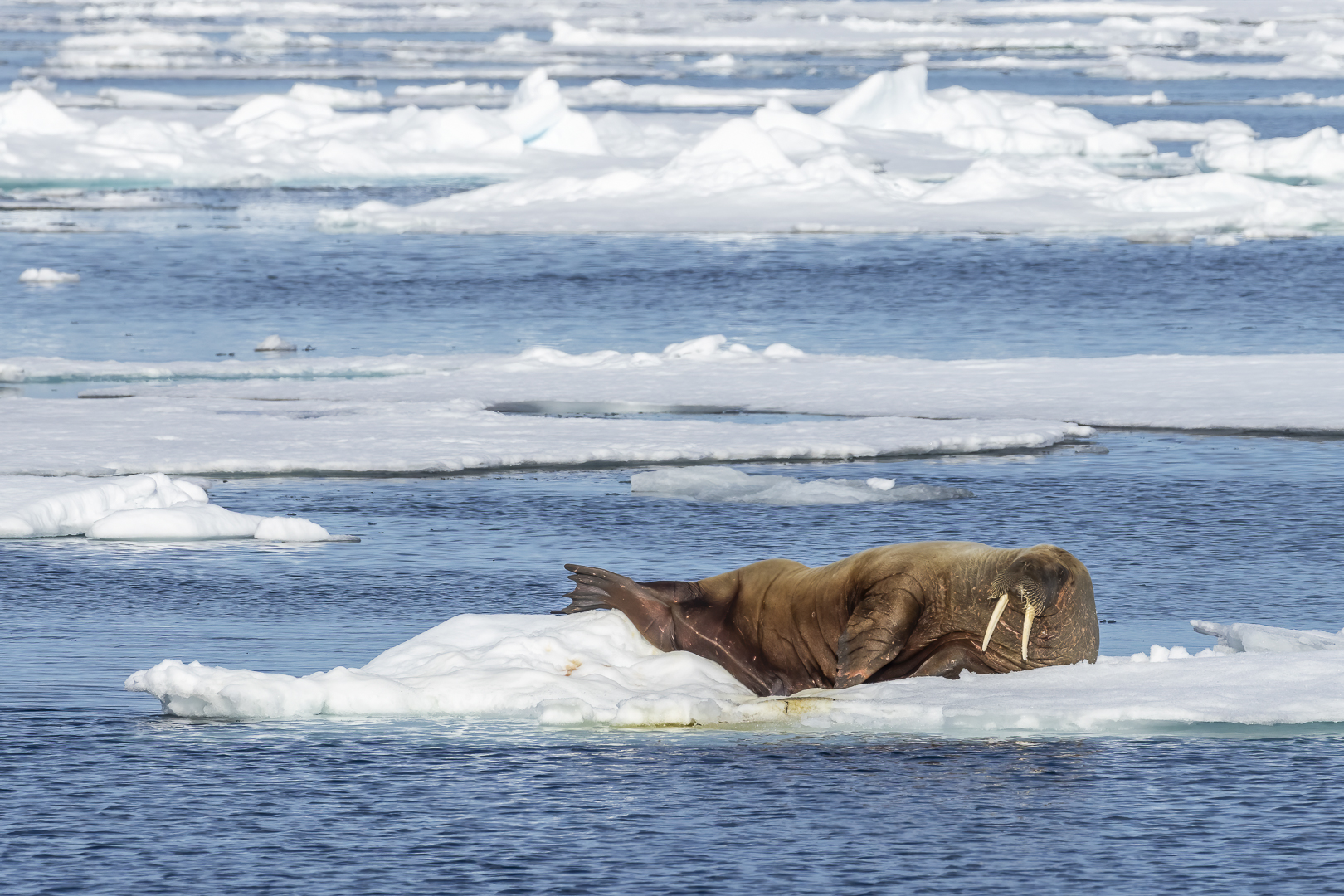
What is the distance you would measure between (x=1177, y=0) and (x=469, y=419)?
3655 inches

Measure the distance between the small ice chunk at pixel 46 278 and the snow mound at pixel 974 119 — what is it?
2072 centimetres

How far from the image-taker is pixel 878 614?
7.41 metres

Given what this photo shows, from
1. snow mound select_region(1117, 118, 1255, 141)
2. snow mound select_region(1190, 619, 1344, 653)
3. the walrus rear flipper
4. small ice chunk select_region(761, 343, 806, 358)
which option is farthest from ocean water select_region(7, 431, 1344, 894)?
snow mound select_region(1117, 118, 1255, 141)

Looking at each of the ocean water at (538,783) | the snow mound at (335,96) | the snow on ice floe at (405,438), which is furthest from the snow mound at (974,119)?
the ocean water at (538,783)

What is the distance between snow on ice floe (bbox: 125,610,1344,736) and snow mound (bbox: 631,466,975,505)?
483 centimetres

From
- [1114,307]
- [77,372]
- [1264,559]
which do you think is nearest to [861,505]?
[1264,559]

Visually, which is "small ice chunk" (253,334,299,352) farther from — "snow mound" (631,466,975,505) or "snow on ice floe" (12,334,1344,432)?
"snow mound" (631,466,975,505)

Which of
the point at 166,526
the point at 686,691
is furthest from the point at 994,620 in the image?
the point at 166,526

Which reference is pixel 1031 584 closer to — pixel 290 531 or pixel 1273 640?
pixel 1273 640

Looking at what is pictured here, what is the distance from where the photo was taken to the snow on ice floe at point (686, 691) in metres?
6.98

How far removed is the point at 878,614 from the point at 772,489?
210 inches

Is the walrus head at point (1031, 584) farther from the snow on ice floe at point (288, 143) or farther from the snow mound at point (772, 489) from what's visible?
the snow on ice floe at point (288, 143)

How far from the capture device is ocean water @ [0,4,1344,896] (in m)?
5.76

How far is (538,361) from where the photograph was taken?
1903 cm
